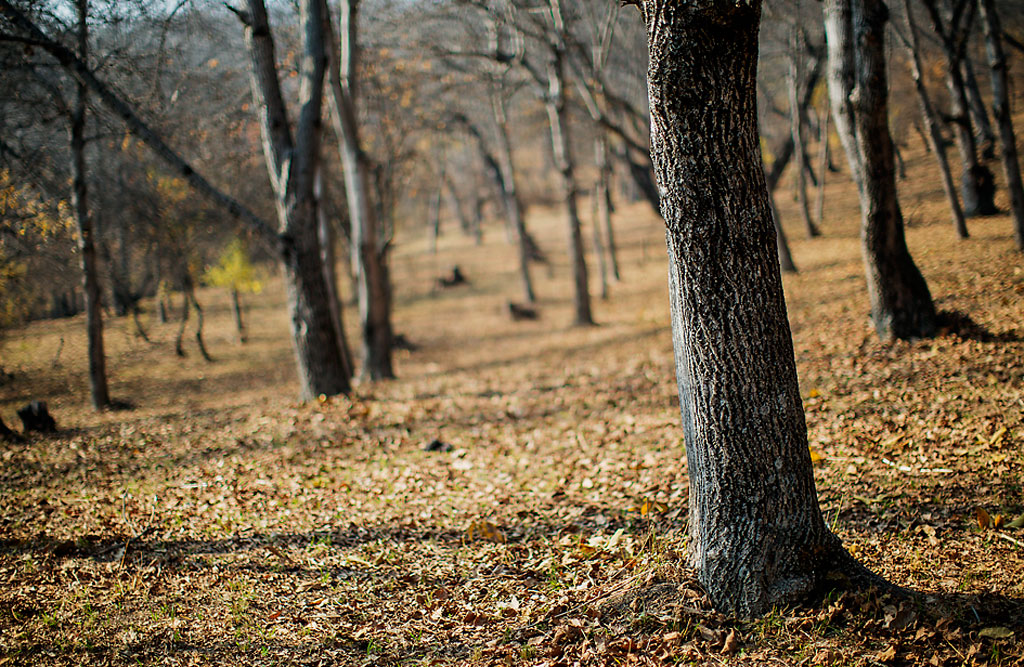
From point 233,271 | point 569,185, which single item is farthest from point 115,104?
point 233,271

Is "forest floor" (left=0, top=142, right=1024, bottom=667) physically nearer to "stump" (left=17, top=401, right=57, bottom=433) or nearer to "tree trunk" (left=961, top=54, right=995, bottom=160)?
"stump" (left=17, top=401, right=57, bottom=433)

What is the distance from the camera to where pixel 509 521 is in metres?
5.22

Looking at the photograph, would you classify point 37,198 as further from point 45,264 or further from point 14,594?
point 14,594

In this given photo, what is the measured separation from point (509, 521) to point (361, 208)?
7.96m

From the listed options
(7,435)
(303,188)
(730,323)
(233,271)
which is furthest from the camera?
(233,271)

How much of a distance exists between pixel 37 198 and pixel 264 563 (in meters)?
9.51

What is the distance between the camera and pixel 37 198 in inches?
422

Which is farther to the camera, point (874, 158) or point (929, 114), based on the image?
point (929, 114)

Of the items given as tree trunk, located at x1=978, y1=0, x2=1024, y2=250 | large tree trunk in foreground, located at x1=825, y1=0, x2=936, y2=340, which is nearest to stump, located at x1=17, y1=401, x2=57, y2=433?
large tree trunk in foreground, located at x1=825, y1=0, x2=936, y2=340

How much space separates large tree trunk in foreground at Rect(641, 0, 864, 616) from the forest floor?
0.27m

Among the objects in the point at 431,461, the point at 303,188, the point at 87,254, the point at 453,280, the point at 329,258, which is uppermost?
the point at 303,188

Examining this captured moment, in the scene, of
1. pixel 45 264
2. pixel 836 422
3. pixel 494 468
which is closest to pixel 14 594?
pixel 494 468

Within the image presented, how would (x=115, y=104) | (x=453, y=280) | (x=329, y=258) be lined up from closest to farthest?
(x=115, y=104), (x=329, y=258), (x=453, y=280)

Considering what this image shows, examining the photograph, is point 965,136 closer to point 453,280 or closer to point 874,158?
point 874,158
